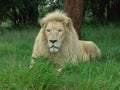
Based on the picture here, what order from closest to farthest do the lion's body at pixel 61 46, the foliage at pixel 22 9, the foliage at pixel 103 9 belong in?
the lion's body at pixel 61 46 → the foliage at pixel 22 9 → the foliage at pixel 103 9

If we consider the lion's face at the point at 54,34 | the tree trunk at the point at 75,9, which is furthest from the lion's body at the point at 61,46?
the tree trunk at the point at 75,9

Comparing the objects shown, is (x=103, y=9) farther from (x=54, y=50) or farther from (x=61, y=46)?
(x=54, y=50)

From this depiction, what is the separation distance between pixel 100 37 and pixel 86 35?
0.65 m

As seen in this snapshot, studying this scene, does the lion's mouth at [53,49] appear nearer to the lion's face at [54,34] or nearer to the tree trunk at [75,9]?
the lion's face at [54,34]

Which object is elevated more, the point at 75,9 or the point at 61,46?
the point at 75,9

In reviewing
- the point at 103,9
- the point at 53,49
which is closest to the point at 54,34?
the point at 53,49

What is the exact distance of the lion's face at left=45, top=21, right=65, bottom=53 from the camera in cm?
707

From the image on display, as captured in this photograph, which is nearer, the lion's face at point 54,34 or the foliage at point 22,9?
the lion's face at point 54,34

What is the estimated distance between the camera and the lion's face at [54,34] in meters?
7.07

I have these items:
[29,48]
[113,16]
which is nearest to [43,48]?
[29,48]

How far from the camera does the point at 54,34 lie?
23.4 feet

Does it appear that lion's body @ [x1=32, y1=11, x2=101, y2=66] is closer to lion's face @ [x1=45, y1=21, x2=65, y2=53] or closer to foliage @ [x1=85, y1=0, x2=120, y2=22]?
lion's face @ [x1=45, y1=21, x2=65, y2=53]

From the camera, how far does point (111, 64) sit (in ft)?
21.6

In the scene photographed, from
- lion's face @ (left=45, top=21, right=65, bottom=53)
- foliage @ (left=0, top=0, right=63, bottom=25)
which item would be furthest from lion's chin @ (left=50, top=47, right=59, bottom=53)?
foliage @ (left=0, top=0, right=63, bottom=25)
